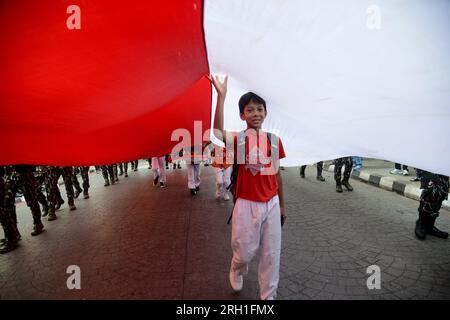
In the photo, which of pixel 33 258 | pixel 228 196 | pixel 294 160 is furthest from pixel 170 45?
pixel 228 196

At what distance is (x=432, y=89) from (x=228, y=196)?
4.63m

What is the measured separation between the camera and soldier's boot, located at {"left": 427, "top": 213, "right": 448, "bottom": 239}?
3072 millimetres

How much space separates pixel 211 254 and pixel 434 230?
113 inches

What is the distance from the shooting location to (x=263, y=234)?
6.12 feet

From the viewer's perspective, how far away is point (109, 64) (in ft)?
5.08

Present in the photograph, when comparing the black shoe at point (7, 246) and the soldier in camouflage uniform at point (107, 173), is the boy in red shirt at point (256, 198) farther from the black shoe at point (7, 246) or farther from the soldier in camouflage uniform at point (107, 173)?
the soldier in camouflage uniform at point (107, 173)

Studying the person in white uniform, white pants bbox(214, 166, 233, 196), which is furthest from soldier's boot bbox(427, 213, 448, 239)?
the person in white uniform

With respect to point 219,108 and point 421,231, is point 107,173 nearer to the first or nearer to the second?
point 219,108

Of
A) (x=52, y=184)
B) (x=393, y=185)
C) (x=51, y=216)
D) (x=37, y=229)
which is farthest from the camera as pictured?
(x=393, y=185)

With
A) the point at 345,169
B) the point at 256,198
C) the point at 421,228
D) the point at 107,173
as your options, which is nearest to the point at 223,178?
the point at 345,169

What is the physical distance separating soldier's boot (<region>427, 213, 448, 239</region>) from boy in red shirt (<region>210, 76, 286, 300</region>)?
251 centimetres

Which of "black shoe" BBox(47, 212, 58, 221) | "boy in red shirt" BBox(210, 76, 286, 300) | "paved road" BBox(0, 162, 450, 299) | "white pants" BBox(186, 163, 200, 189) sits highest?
"boy in red shirt" BBox(210, 76, 286, 300)

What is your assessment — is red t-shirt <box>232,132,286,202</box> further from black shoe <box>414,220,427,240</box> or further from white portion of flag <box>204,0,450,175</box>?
black shoe <box>414,220,427,240</box>

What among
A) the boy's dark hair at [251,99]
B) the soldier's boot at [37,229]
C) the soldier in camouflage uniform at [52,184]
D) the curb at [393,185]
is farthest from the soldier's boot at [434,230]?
the soldier in camouflage uniform at [52,184]
